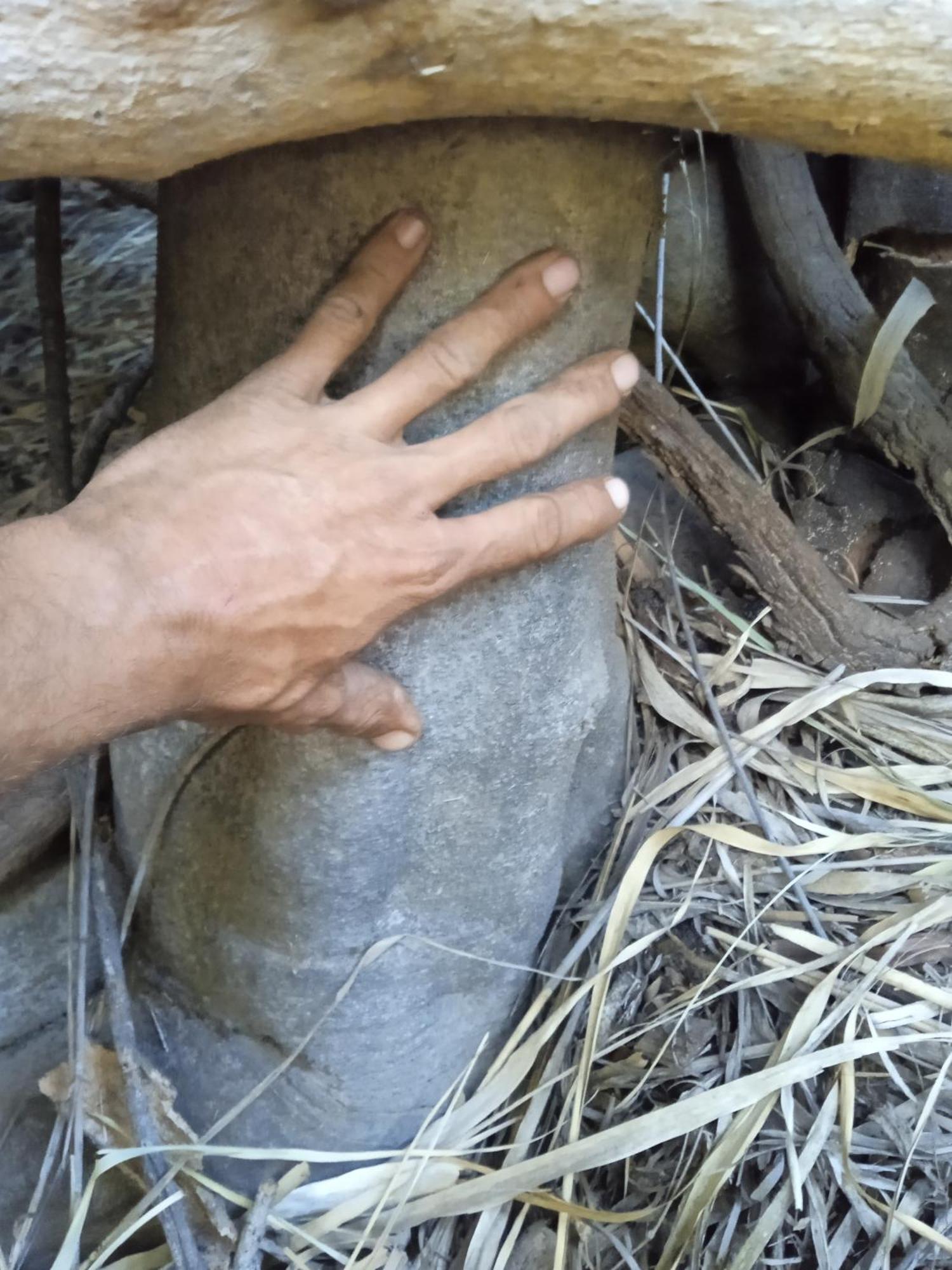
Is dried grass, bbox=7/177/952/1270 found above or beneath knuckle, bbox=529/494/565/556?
beneath

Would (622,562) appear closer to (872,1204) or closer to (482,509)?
(482,509)

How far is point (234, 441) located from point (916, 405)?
2.44 ft

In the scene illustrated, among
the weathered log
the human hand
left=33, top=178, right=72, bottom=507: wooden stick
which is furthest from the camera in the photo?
left=33, top=178, right=72, bottom=507: wooden stick

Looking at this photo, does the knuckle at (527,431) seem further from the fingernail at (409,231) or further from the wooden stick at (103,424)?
the wooden stick at (103,424)

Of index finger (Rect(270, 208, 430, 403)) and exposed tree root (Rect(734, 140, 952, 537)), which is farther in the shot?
exposed tree root (Rect(734, 140, 952, 537))

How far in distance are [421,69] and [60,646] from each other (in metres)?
0.31

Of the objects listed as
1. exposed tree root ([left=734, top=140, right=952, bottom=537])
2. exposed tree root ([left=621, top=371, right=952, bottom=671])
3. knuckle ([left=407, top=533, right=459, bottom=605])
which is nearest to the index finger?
knuckle ([left=407, top=533, right=459, bottom=605])

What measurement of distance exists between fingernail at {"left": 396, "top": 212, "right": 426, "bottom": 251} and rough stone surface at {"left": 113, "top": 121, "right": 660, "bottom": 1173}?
1 centimetres

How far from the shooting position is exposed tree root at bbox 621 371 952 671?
3.17 ft

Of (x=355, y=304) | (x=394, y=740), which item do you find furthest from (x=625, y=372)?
(x=394, y=740)

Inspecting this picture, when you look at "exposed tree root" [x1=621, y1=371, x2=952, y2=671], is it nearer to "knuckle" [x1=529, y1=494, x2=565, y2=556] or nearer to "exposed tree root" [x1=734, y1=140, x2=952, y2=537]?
"exposed tree root" [x1=734, y1=140, x2=952, y2=537]

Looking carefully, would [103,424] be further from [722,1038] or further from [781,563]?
A: [722,1038]

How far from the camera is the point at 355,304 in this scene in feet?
1.97

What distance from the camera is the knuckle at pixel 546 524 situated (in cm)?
64
